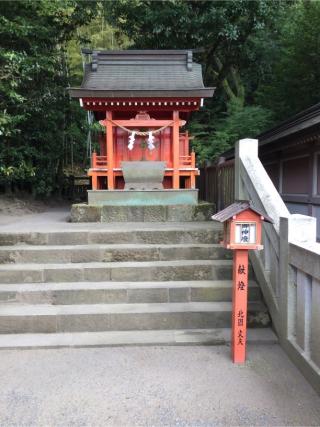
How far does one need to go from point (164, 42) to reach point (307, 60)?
6096mm

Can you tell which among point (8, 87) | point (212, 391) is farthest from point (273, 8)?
point (212, 391)

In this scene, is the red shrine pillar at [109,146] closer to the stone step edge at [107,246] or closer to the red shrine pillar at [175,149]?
the red shrine pillar at [175,149]

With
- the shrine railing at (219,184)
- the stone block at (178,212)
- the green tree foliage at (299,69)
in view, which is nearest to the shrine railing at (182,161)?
the shrine railing at (219,184)

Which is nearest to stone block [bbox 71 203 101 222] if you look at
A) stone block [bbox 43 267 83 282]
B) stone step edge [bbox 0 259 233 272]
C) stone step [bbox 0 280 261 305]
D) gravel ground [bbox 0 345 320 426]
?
stone step edge [bbox 0 259 233 272]

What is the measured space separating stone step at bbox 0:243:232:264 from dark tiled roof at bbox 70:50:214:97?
14.8 feet

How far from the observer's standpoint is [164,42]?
51.4 ft

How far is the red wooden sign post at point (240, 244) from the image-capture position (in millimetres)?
3176

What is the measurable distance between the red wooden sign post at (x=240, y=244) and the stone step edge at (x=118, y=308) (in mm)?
753

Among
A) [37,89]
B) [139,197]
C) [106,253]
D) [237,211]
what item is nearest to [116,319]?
[106,253]

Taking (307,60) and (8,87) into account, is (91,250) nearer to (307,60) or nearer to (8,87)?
(8,87)

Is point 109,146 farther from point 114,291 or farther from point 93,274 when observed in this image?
point 114,291

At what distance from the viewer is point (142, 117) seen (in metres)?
9.02

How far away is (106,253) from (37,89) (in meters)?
9.40

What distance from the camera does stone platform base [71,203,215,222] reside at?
23.5 feet
